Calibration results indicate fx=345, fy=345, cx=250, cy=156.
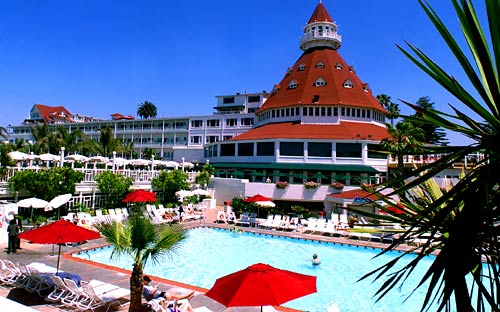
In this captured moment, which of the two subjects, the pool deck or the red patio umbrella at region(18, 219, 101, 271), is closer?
the pool deck

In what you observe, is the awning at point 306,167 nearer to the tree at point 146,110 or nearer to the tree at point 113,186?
the tree at point 113,186

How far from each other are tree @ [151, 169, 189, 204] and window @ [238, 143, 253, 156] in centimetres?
1306

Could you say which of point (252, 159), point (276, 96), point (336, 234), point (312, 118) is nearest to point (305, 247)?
point (336, 234)

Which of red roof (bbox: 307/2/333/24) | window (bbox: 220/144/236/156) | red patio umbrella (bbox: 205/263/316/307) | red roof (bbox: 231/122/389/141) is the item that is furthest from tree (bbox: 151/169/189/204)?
red roof (bbox: 307/2/333/24)

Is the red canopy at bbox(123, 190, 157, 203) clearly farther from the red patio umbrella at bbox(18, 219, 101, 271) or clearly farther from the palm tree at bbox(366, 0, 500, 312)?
the palm tree at bbox(366, 0, 500, 312)

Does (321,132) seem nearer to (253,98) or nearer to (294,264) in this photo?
(294,264)

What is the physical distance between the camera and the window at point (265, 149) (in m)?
41.5

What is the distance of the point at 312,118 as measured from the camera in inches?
1799

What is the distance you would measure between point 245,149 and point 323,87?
14347 mm

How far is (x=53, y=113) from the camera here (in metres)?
93.2

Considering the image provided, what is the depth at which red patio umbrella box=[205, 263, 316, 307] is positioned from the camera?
6.58 m

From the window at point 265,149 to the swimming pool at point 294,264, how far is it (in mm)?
18183

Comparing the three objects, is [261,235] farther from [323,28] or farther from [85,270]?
[323,28]

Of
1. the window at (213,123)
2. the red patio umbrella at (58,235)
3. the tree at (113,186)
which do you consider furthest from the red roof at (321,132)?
the red patio umbrella at (58,235)
